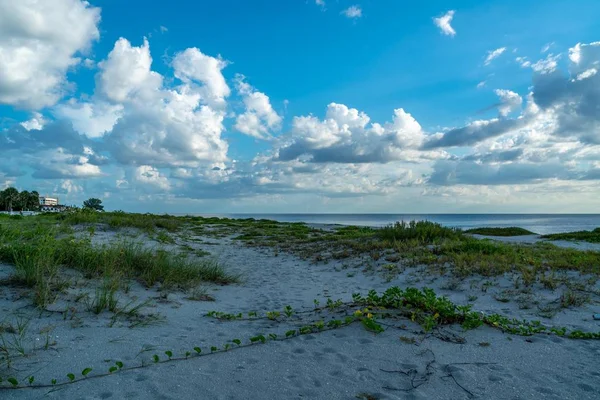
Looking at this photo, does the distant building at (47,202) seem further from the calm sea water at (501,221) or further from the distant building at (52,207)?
the calm sea water at (501,221)

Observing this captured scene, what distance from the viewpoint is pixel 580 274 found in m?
7.59

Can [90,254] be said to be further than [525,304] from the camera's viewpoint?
Yes

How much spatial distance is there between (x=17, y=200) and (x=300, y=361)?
65.6 metres

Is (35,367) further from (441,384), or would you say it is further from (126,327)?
(441,384)

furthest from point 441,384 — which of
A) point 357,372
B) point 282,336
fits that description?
point 282,336

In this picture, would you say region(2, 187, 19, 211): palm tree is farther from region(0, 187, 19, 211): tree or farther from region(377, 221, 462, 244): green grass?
region(377, 221, 462, 244): green grass

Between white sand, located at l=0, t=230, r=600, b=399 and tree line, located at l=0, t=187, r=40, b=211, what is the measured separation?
5658 cm

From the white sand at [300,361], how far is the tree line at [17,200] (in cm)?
5658

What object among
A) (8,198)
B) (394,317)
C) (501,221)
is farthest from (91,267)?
(501,221)

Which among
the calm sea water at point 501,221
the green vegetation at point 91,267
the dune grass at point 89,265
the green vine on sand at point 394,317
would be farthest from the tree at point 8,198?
the green vine on sand at point 394,317

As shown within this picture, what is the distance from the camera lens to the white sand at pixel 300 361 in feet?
10.5

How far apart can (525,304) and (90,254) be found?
7.47 metres

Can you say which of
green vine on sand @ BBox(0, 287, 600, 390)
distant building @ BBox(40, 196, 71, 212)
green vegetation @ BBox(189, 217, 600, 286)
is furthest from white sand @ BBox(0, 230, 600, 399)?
distant building @ BBox(40, 196, 71, 212)

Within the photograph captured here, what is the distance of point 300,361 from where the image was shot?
3791mm
